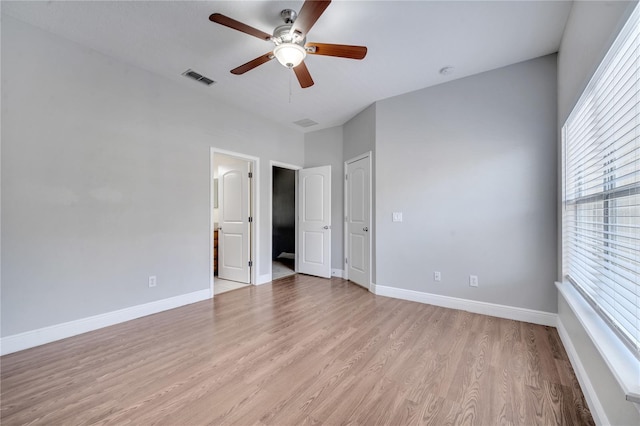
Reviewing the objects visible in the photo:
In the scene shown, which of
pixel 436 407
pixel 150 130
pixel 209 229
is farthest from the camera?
pixel 209 229

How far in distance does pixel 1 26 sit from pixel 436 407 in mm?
4270

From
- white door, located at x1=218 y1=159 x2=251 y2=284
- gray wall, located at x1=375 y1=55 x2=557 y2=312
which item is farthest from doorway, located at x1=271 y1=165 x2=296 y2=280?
gray wall, located at x1=375 y1=55 x2=557 y2=312

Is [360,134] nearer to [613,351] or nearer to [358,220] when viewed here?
[358,220]

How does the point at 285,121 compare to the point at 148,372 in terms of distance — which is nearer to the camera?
the point at 148,372

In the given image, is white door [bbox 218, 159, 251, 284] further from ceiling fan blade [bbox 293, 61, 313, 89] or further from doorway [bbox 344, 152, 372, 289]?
ceiling fan blade [bbox 293, 61, 313, 89]

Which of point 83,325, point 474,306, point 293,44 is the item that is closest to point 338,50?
point 293,44

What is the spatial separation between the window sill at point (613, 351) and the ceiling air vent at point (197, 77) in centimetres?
400

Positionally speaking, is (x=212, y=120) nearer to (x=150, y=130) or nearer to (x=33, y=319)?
(x=150, y=130)

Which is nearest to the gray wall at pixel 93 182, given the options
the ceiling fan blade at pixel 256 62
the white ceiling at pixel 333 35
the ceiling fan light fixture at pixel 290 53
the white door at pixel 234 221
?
the white ceiling at pixel 333 35

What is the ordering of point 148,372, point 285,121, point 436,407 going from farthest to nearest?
point 285,121 → point 148,372 → point 436,407

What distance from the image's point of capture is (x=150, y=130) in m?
3.01

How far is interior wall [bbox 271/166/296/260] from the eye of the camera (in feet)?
22.2

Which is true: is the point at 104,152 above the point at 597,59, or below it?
below

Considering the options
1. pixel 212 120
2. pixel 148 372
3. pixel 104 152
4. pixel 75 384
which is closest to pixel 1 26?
pixel 104 152
